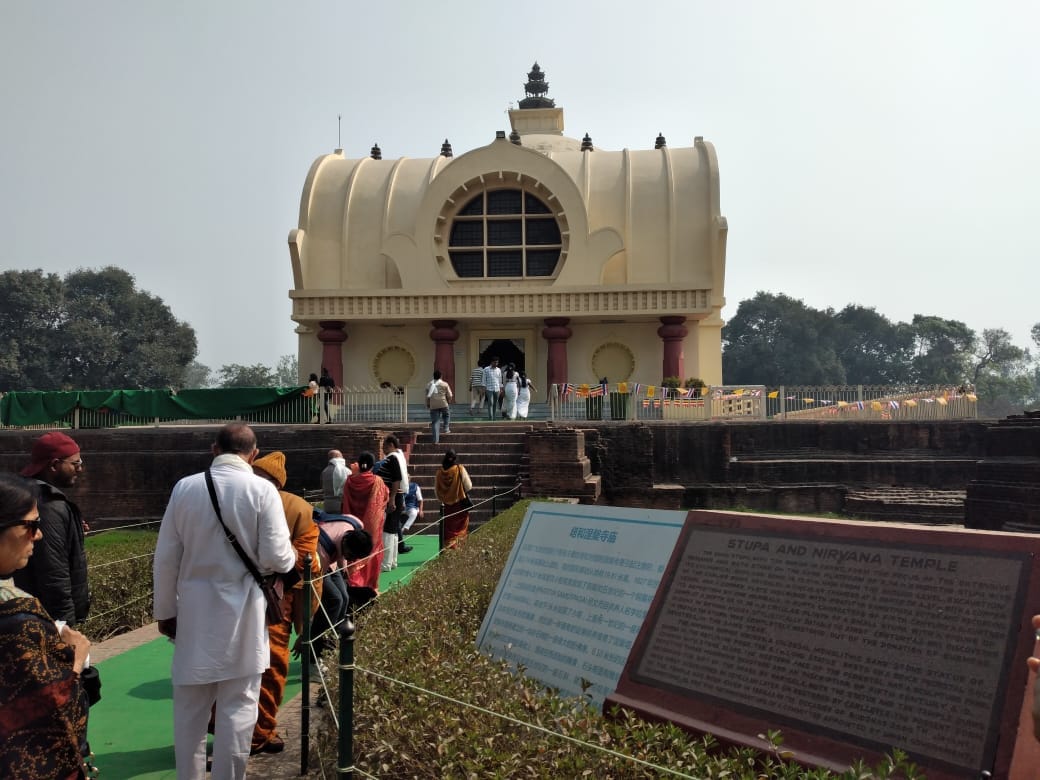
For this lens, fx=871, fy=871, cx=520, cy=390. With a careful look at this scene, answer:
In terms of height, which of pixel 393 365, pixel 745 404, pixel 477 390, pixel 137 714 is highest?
pixel 393 365

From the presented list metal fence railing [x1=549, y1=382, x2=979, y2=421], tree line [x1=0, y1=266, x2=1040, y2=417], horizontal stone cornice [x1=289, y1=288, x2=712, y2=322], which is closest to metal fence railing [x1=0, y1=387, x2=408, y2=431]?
metal fence railing [x1=549, y1=382, x2=979, y2=421]

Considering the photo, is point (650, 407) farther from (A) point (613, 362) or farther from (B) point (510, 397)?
(A) point (613, 362)

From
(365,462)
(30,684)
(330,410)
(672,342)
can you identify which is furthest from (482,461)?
(30,684)

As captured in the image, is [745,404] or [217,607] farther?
[745,404]

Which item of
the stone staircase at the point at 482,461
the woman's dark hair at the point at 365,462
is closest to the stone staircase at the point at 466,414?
the stone staircase at the point at 482,461

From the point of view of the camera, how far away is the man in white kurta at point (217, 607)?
3.02 meters

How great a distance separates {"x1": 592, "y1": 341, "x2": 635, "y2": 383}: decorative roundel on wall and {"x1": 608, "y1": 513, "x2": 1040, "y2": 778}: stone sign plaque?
1558cm

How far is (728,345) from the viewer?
56781 millimetres

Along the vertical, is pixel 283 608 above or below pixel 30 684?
below

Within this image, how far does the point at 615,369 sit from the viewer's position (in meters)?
18.8

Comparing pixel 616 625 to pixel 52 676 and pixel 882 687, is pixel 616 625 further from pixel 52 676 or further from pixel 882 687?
pixel 52 676

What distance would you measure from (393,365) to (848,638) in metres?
17.0

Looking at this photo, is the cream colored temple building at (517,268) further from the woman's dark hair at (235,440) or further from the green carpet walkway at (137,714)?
the woman's dark hair at (235,440)

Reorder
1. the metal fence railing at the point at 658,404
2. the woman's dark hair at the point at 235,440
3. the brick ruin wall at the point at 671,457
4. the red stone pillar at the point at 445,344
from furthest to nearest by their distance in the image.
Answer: the red stone pillar at the point at 445,344, the metal fence railing at the point at 658,404, the brick ruin wall at the point at 671,457, the woman's dark hair at the point at 235,440
